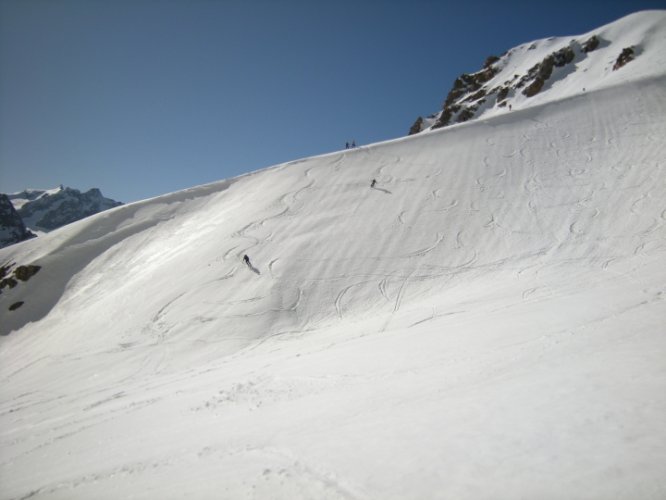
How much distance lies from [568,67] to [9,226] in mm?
150512

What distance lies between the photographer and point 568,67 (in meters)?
38.6

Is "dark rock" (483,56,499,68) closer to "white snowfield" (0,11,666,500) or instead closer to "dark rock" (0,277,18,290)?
"white snowfield" (0,11,666,500)

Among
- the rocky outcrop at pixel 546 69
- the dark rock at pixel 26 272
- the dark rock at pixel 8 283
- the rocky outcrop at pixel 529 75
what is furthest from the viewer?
the rocky outcrop at pixel 546 69

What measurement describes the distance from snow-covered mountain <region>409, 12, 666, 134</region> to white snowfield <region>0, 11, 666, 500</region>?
1218 cm

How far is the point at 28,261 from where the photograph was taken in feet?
55.9

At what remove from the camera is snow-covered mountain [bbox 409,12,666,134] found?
93.7ft

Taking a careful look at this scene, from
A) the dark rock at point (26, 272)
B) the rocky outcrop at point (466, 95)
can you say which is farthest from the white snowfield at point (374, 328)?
the rocky outcrop at point (466, 95)

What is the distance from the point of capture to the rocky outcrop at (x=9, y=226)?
100375 millimetres

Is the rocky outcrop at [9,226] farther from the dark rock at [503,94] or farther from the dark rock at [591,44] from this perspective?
the dark rock at [591,44]

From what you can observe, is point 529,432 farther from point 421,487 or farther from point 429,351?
point 429,351

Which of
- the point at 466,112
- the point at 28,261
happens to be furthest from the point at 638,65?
the point at 28,261

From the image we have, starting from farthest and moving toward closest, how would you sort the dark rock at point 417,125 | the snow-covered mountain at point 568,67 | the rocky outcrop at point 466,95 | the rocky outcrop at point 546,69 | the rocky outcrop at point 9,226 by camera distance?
the rocky outcrop at point 9,226
the dark rock at point 417,125
the rocky outcrop at point 466,95
the rocky outcrop at point 546,69
the snow-covered mountain at point 568,67

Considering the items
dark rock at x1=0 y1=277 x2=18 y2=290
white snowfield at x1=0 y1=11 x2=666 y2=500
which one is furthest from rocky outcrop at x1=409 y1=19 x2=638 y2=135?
dark rock at x1=0 y1=277 x2=18 y2=290

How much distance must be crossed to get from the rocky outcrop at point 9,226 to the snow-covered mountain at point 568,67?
129188 millimetres
